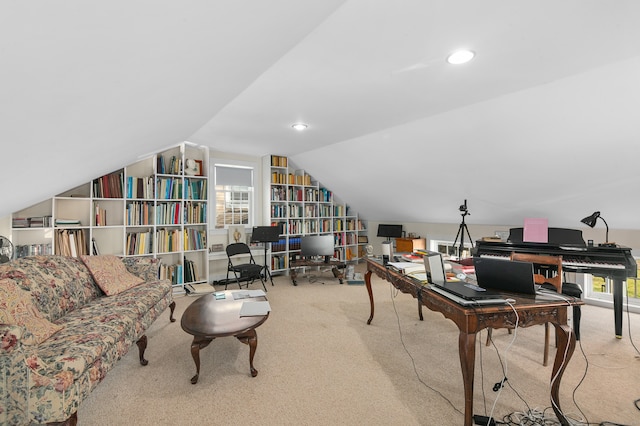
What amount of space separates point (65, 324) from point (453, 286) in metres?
2.76

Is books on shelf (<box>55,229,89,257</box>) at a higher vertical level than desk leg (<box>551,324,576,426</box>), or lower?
higher

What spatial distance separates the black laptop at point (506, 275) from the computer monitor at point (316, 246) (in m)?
3.49

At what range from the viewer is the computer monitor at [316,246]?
17.0 feet

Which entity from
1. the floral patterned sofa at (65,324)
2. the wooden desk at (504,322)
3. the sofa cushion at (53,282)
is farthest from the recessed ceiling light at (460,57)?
the sofa cushion at (53,282)

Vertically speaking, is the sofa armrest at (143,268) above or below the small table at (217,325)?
above

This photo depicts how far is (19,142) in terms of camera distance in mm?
1337

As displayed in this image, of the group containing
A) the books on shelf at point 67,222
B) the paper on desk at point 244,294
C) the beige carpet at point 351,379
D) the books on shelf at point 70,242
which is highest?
the books on shelf at point 67,222

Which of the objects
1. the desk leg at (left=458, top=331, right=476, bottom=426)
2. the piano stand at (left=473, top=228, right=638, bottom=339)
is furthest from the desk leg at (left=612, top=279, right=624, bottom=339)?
the desk leg at (left=458, top=331, right=476, bottom=426)

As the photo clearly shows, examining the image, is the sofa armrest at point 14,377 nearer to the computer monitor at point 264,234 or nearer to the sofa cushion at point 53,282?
the sofa cushion at point 53,282

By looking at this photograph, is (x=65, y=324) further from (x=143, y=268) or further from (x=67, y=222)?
(x=67, y=222)

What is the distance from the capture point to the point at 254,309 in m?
2.46

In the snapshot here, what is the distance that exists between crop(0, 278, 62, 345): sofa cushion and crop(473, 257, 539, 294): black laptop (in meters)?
2.72

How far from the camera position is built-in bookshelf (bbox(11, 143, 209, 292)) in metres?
3.52

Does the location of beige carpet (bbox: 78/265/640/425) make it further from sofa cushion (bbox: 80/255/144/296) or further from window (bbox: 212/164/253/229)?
window (bbox: 212/164/253/229)
